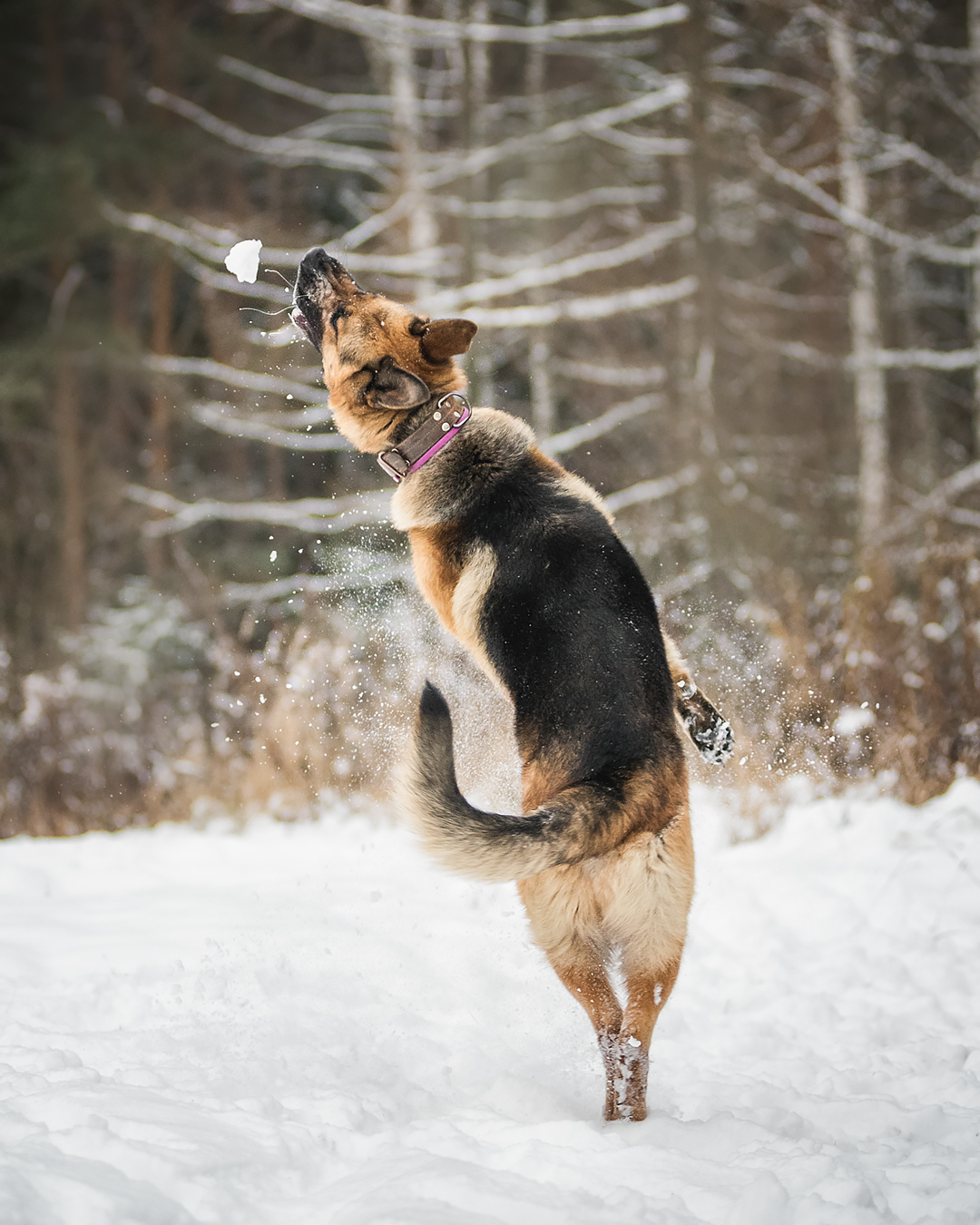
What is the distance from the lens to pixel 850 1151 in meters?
2.40

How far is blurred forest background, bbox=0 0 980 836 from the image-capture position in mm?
6590

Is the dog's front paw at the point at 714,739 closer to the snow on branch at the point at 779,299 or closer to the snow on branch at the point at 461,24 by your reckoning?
the snow on branch at the point at 779,299

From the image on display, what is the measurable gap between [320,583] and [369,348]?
211 inches

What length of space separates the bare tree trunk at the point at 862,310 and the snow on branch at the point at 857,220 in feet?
0.75

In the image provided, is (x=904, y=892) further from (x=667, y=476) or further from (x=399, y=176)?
(x=399, y=176)

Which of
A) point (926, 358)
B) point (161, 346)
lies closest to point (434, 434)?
point (926, 358)

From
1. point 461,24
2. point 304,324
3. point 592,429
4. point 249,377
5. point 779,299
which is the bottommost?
point 304,324

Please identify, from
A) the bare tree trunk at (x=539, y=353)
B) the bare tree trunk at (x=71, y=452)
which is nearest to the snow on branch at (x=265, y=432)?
the bare tree trunk at (x=539, y=353)

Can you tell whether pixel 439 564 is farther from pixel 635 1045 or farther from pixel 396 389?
pixel 635 1045

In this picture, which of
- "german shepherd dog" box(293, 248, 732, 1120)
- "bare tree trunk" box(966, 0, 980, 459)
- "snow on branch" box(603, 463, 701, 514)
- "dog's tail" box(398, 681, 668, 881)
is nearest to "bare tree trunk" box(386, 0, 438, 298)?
"snow on branch" box(603, 463, 701, 514)

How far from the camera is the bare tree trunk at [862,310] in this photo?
10.3 meters

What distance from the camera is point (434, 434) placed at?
349cm

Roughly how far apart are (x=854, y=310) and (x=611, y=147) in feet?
15.4

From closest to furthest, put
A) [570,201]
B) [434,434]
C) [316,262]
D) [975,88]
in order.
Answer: [434,434]
[316,262]
[975,88]
[570,201]
